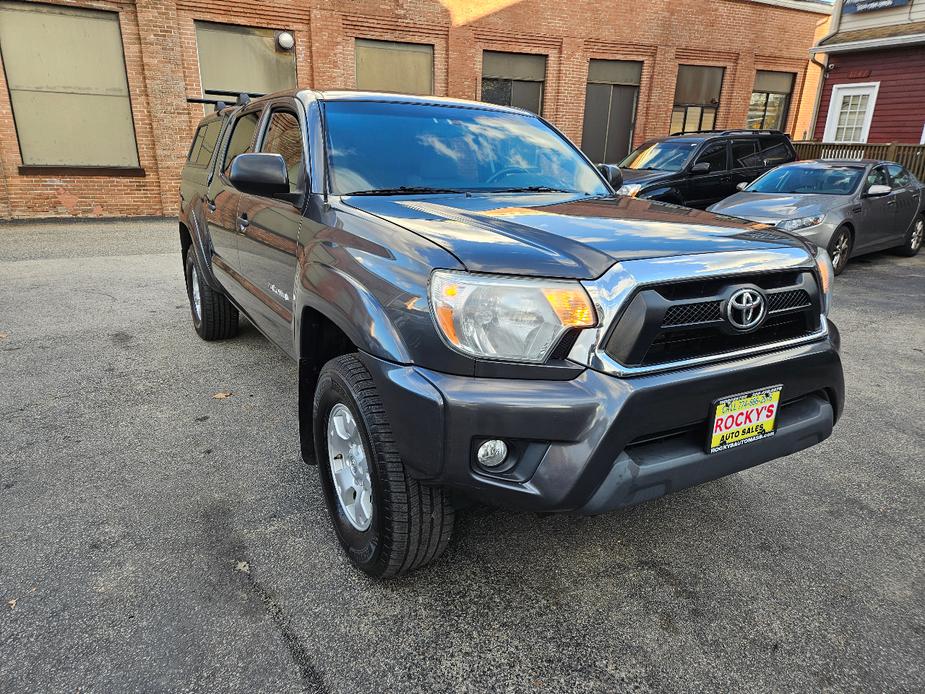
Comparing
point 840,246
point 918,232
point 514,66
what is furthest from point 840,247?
point 514,66

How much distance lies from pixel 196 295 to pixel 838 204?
793 cm

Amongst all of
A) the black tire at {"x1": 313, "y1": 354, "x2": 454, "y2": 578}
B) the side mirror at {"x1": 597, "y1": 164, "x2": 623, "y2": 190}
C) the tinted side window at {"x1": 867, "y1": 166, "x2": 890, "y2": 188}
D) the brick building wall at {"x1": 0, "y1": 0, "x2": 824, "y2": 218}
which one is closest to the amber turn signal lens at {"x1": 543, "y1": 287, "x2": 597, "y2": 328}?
the black tire at {"x1": 313, "y1": 354, "x2": 454, "y2": 578}

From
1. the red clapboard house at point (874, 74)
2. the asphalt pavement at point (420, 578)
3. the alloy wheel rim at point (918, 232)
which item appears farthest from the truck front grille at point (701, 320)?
the red clapboard house at point (874, 74)

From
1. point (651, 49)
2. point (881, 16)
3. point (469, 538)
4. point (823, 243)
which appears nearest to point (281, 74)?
point (651, 49)

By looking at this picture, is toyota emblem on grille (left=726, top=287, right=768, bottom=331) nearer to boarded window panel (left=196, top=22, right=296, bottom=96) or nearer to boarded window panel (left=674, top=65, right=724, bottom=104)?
boarded window panel (left=196, top=22, right=296, bottom=96)

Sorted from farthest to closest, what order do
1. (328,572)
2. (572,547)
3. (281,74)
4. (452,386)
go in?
1. (281,74)
2. (572,547)
3. (328,572)
4. (452,386)

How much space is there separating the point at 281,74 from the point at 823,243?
11.9m

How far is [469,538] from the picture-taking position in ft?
8.59

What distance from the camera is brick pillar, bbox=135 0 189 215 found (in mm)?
12805

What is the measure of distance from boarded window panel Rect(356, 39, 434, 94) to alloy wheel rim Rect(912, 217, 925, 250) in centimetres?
1051

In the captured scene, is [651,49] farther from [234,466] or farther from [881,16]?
[234,466]

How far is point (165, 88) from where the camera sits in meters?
13.2

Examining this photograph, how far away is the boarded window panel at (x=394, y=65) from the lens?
48.2 feet

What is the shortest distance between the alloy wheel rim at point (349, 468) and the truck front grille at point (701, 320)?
1.00 m
